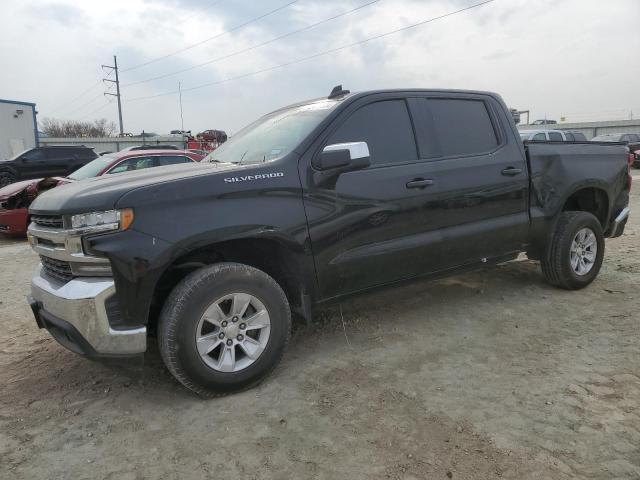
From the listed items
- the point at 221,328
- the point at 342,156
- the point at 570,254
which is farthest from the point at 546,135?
the point at 221,328

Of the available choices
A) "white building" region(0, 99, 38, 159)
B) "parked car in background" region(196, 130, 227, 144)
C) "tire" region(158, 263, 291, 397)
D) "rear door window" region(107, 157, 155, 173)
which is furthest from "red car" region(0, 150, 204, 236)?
"white building" region(0, 99, 38, 159)

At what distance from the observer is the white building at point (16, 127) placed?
28031mm

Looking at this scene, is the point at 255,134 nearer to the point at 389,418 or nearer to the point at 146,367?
the point at 146,367

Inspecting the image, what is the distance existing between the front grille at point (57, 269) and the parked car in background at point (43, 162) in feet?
52.0

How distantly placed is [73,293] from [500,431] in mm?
2411

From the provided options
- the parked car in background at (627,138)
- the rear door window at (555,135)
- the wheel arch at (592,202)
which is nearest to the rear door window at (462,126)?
the wheel arch at (592,202)

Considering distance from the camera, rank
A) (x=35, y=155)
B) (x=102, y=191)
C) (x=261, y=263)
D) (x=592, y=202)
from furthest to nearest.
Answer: (x=35, y=155) < (x=592, y=202) < (x=261, y=263) < (x=102, y=191)

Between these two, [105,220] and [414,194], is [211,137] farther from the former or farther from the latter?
[105,220]

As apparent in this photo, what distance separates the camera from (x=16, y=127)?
28875 mm

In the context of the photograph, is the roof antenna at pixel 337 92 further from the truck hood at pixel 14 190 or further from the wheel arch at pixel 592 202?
the truck hood at pixel 14 190

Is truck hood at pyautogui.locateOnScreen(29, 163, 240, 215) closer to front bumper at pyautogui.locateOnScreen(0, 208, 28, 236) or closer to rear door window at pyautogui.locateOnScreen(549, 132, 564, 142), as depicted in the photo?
front bumper at pyautogui.locateOnScreen(0, 208, 28, 236)

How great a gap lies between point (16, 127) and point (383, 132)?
104 ft

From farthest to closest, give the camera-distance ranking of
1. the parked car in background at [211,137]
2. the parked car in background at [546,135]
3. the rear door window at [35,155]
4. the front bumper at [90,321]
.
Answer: the parked car in background at [211,137] → the rear door window at [35,155] → the parked car in background at [546,135] → the front bumper at [90,321]

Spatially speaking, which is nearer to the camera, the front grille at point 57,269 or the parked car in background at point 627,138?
the front grille at point 57,269
